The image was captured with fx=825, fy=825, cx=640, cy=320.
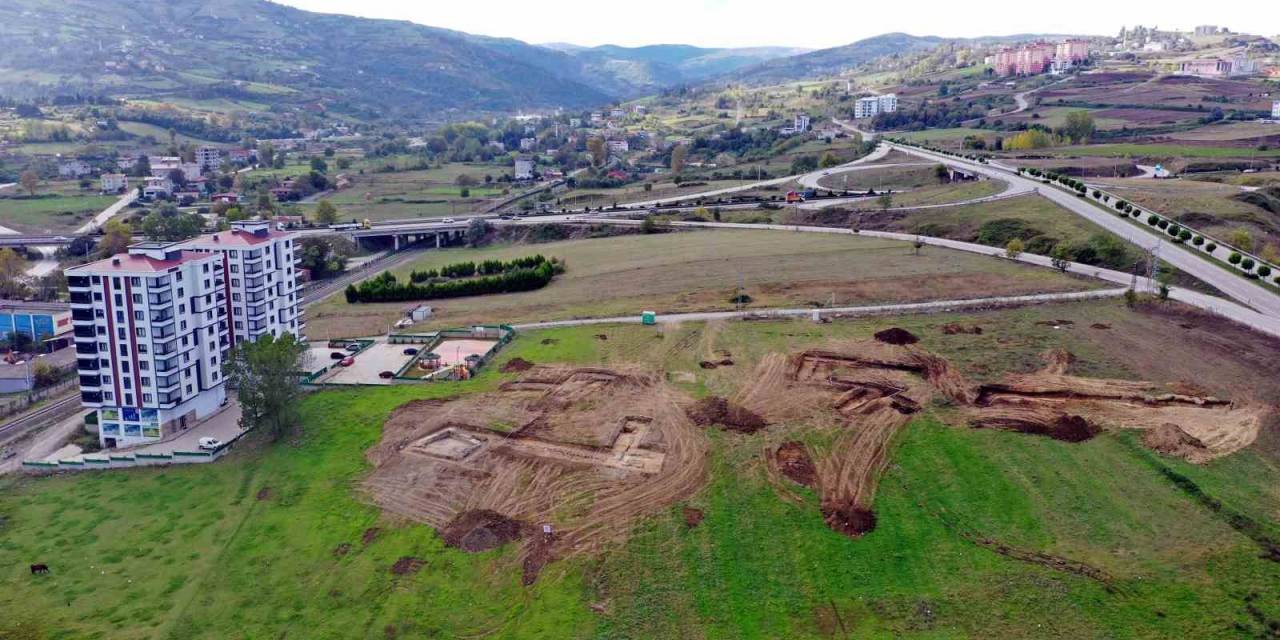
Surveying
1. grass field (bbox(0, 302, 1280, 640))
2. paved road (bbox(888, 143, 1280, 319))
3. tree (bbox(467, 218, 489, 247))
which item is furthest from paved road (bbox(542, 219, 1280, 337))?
tree (bbox(467, 218, 489, 247))

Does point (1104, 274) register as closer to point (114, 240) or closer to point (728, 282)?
point (728, 282)

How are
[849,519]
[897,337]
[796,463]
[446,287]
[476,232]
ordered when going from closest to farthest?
[849,519], [796,463], [897,337], [446,287], [476,232]

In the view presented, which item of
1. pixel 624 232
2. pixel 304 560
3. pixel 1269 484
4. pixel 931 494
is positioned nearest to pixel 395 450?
pixel 304 560

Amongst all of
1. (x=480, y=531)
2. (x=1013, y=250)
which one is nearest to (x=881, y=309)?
(x=1013, y=250)

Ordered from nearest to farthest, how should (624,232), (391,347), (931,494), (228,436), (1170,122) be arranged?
1. (931,494)
2. (228,436)
3. (391,347)
4. (624,232)
5. (1170,122)

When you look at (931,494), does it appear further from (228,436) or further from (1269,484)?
(228,436)

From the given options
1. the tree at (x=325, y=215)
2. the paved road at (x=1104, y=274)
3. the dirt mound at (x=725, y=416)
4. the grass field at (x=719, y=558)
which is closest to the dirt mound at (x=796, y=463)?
the grass field at (x=719, y=558)

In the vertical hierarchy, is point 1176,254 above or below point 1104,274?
above
